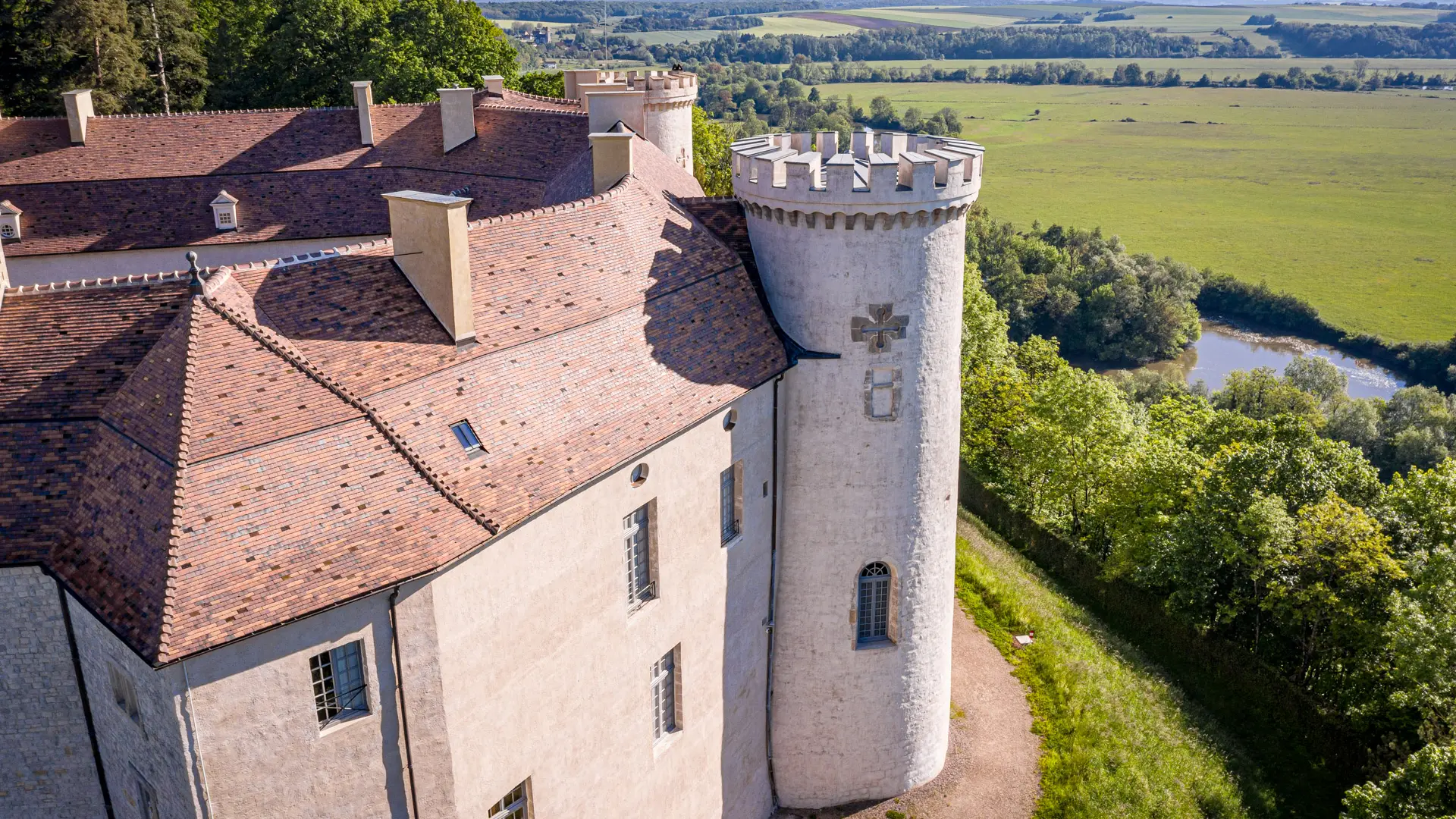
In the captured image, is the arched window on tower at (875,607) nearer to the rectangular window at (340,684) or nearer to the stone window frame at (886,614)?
the stone window frame at (886,614)

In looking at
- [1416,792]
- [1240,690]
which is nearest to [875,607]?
[1416,792]

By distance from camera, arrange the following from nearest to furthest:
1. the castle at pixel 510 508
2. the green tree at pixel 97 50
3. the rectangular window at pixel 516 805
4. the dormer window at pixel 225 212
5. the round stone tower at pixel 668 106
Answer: the castle at pixel 510 508 → the rectangular window at pixel 516 805 → the dormer window at pixel 225 212 → the round stone tower at pixel 668 106 → the green tree at pixel 97 50

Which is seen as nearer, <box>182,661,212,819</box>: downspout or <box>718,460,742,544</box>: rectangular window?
<box>182,661,212,819</box>: downspout

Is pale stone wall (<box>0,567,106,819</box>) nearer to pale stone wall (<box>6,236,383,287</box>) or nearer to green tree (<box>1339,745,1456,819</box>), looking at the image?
pale stone wall (<box>6,236,383,287</box>)

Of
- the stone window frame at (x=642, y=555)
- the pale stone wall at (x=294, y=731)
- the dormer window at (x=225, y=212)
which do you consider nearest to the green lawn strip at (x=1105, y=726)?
the stone window frame at (x=642, y=555)

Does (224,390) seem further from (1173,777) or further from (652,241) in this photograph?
(1173,777)

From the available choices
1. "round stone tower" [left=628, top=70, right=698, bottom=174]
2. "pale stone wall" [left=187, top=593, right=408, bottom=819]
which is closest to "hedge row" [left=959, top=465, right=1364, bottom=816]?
"round stone tower" [left=628, top=70, right=698, bottom=174]
